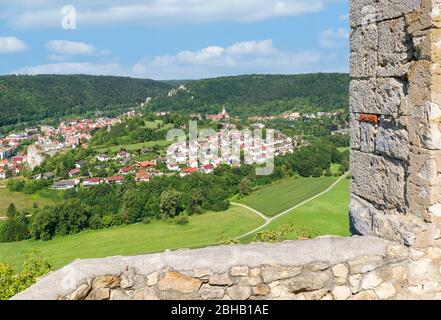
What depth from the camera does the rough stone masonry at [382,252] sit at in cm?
252

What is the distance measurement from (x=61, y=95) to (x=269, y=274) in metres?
80.2

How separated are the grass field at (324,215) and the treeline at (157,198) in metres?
2.20

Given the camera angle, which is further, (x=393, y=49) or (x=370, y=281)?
(x=393, y=49)

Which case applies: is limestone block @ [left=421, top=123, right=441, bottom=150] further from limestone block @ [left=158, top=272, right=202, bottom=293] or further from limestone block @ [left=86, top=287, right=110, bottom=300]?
limestone block @ [left=86, top=287, right=110, bottom=300]

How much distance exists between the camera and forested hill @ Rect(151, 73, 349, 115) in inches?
2473

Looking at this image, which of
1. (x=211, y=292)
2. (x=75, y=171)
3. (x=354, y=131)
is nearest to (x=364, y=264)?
(x=211, y=292)

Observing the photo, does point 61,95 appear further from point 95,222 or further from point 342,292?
point 342,292

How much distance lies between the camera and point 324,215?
2400 cm

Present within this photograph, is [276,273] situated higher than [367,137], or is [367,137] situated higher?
[367,137]

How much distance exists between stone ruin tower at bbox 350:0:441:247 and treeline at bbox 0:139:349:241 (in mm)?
25743

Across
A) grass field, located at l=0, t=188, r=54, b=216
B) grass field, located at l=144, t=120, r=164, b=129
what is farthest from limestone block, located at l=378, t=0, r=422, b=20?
grass field, located at l=144, t=120, r=164, b=129

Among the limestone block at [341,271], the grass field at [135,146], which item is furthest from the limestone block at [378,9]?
the grass field at [135,146]

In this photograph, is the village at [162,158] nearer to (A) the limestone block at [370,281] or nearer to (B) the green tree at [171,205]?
(B) the green tree at [171,205]
